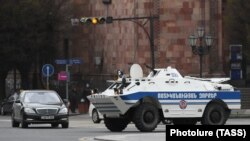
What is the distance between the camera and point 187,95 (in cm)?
3189

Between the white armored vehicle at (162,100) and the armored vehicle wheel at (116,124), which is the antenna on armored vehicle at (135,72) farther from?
the armored vehicle wheel at (116,124)

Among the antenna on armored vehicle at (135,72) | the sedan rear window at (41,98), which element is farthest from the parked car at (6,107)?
the antenna on armored vehicle at (135,72)

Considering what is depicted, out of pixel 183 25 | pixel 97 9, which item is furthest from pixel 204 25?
pixel 97 9

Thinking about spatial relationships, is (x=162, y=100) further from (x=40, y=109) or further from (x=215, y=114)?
(x=40, y=109)

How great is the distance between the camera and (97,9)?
76.1 meters

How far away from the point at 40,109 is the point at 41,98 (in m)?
1.10

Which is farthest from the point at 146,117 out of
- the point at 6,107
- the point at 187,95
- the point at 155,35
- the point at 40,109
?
the point at 155,35

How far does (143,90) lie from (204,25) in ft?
119

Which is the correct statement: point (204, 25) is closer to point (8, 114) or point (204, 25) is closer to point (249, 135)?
point (8, 114)

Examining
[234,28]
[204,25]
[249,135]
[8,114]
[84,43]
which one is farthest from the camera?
[84,43]

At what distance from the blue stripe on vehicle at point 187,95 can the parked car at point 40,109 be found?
5.19 meters

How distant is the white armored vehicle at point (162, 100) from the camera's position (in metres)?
31.2

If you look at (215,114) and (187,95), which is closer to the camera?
(187,95)

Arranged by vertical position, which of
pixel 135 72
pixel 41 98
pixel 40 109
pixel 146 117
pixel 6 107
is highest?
pixel 135 72
